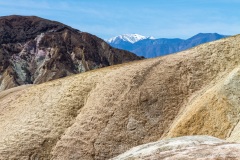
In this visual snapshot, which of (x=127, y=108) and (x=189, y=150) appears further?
(x=127, y=108)

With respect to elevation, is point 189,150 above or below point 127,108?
above

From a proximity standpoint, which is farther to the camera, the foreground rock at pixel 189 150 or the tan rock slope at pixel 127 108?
the tan rock slope at pixel 127 108

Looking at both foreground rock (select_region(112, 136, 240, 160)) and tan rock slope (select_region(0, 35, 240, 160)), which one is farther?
tan rock slope (select_region(0, 35, 240, 160))

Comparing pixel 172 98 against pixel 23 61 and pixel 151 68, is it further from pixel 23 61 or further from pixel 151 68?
pixel 23 61

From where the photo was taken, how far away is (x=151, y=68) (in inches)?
1895

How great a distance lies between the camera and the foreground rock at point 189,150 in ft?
57.5

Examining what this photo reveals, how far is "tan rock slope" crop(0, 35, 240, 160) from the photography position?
39500mm

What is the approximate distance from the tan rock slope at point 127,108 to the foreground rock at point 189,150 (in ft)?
54.2

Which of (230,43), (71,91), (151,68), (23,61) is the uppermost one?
(230,43)

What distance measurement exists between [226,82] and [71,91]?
56.0ft

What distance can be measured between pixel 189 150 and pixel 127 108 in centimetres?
2558

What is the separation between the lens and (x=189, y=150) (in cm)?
1889

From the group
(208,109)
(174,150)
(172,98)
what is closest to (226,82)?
(208,109)

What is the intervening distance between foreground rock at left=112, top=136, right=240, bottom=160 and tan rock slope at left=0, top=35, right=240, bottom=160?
16513 millimetres
